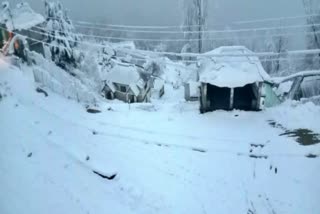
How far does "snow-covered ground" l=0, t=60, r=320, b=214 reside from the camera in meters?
9.51

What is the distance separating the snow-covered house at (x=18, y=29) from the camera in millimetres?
23609

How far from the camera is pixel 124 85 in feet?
100

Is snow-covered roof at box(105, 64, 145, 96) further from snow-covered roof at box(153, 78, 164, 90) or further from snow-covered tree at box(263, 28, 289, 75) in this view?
snow-covered tree at box(263, 28, 289, 75)

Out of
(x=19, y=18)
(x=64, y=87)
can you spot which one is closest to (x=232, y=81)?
(x=64, y=87)

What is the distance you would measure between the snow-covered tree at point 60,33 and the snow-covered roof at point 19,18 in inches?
128

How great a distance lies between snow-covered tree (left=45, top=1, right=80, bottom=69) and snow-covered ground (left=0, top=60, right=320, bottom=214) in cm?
914

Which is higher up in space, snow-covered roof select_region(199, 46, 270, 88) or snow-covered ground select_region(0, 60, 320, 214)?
snow-covered roof select_region(199, 46, 270, 88)

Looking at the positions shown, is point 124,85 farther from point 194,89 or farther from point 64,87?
point 64,87

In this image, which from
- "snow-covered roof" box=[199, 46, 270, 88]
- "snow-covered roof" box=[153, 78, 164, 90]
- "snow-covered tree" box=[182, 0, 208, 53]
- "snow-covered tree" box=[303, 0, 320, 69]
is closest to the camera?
"snow-covered roof" box=[199, 46, 270, 88]

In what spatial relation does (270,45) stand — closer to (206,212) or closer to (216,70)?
(216,70)

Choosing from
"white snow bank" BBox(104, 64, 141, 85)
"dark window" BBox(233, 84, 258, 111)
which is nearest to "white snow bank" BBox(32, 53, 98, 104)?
"dark window" BBox(233, 84, 258, 111)

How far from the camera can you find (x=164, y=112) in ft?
51.8

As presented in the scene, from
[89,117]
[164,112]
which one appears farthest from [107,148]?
[164,112]

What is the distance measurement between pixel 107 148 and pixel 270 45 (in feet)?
95.2
